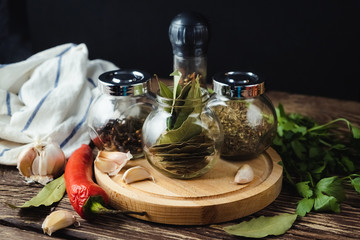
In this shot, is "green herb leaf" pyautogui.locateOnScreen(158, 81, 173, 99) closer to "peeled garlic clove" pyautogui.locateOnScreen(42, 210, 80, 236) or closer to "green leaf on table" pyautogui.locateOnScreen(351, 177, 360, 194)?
"peeled garlic clove" pyautogui.locateOnScreen(42, 210, 80, 236)

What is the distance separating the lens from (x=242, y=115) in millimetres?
1071

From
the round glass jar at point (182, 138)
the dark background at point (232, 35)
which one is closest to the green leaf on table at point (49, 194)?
the round glass jar at point (182, 138)

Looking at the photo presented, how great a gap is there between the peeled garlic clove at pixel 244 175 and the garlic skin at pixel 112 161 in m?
0.25

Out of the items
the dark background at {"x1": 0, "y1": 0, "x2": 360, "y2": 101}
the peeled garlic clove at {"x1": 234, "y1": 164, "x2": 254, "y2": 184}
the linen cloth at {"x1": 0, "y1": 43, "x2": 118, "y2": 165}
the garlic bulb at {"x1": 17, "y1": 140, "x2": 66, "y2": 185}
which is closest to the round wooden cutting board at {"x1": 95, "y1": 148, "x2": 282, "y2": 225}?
the peeled garlic clove at {"x1": 234, "y1": 164, "x2": 254, "y2": 184}

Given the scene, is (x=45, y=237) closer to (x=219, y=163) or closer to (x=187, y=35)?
(x=219, y=163)

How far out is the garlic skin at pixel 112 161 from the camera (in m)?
1.06

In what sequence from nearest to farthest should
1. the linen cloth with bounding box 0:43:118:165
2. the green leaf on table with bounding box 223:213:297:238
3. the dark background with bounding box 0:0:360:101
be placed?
the green leaf on table with bounding box 223:213:297:238
the linen cloth with bounding box 0:43:118:165
the dark background with bounding box 0:0:360:101

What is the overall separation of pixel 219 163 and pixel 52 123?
19.6 inches

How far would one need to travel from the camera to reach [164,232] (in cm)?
92

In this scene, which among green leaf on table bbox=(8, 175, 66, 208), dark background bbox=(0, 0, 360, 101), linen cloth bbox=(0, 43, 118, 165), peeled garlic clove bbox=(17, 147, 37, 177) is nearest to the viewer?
green leaf on table bbox=(8, 175, 66, 208)

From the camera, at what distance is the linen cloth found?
1259mm

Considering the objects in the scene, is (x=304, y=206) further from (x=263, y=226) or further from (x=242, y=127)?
(x=242, y=127)

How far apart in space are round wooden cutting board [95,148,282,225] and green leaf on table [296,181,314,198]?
42 millimetres

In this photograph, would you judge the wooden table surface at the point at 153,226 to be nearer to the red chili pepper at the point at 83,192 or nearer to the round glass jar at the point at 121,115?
the red chili pepper at the point at 83,192
